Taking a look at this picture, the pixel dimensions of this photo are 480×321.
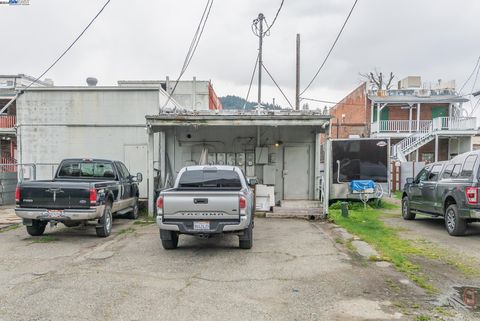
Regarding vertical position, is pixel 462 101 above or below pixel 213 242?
above

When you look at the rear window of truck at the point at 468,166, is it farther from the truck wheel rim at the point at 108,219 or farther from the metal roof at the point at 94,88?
the metal roof at the point at 94,88

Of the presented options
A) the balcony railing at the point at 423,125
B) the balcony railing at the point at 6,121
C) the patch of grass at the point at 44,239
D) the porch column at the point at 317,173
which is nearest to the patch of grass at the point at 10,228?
the patch of grass at the point at 44,239

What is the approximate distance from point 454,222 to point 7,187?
658 inches

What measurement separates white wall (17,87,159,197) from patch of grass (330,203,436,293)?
26.2 ft

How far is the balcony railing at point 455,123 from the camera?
3238cm

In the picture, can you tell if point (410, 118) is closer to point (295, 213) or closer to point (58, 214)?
point (295, 213)

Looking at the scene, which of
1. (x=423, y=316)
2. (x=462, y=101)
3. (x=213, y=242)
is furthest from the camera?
(x=462, y=101)

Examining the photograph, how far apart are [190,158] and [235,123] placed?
3402mm

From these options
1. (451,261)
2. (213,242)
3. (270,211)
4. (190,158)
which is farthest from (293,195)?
(451,261)

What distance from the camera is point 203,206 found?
26.8 feet

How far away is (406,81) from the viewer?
37.8 metres

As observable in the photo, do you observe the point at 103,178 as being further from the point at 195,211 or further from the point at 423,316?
the point at 423,316

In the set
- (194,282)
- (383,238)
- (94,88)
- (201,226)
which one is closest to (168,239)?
(201,226)

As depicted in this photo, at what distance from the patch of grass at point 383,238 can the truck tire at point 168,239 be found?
4170 millimetres
